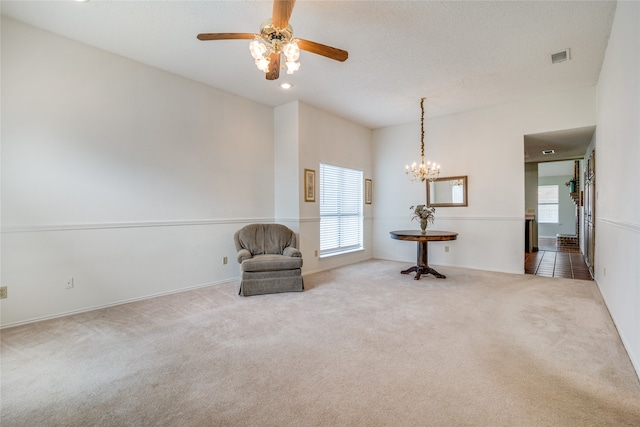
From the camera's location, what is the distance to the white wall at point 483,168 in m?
4.66

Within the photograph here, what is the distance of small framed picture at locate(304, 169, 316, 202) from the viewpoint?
4993 millimetres

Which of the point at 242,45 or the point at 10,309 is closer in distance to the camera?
the point at 10,309

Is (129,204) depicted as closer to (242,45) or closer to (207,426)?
(242,45)

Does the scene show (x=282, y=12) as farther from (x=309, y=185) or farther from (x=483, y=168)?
(x=483, y=168)

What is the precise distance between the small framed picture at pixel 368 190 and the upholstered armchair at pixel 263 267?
2715 millimetres

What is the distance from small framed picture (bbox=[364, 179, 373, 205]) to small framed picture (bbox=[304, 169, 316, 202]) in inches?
65.2

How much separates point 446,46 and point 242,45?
2.19m

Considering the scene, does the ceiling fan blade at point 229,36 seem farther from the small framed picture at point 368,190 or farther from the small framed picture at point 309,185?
the small framed picture at point 368,190

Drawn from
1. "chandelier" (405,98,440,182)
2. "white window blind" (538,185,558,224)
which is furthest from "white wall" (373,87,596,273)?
"white window blind" (538,185,558,224)

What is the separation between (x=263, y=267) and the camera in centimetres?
374

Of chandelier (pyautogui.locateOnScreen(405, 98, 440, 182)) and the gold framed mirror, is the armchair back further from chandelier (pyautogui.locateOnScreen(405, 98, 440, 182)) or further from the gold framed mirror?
the gold framed mirror

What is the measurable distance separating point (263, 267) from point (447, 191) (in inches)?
151

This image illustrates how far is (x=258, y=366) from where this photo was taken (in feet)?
6.74

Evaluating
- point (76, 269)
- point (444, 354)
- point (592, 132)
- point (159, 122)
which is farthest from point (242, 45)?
point (592, 132)
